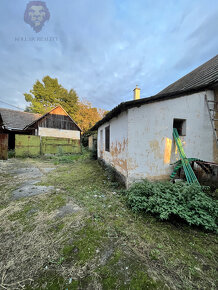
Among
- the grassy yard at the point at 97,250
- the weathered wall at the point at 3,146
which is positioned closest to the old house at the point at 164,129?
the grassy yard at the point at 97,250

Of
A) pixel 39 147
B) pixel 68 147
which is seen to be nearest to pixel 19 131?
pixel 39 147

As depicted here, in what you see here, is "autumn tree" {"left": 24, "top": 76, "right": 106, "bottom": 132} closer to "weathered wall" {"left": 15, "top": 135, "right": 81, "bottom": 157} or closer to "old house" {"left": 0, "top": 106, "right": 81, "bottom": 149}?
"old house" {"left": 0, "top": 106, "right": 81, "bottom": 149}

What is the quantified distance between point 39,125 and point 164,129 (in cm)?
1585

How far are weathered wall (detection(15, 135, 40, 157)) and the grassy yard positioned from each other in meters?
9.20

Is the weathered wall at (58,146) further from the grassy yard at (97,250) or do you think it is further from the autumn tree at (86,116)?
the grassy yard at (97,250)

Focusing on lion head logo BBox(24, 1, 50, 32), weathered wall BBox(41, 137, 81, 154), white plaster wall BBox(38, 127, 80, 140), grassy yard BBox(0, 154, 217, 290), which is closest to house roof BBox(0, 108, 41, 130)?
white plaster wall BBox(38, 127, 80, 140)

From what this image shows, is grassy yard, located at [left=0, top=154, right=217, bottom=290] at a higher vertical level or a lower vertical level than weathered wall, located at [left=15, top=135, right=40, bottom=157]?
lower

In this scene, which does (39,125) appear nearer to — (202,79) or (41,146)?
(41,146)

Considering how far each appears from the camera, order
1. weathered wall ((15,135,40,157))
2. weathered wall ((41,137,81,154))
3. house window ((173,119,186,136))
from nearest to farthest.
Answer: house window ((173,119,186,136)) < weathered wall ((15,135,40,157)) < weathered wall ((41,137,81,154))

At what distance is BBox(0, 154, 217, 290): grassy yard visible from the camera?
127 cm

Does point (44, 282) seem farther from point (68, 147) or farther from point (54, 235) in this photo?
point (68, 147)

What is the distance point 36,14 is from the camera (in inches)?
257

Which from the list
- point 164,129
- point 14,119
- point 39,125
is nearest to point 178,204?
point 164,129

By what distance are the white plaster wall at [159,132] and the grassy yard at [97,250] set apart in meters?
1.52
